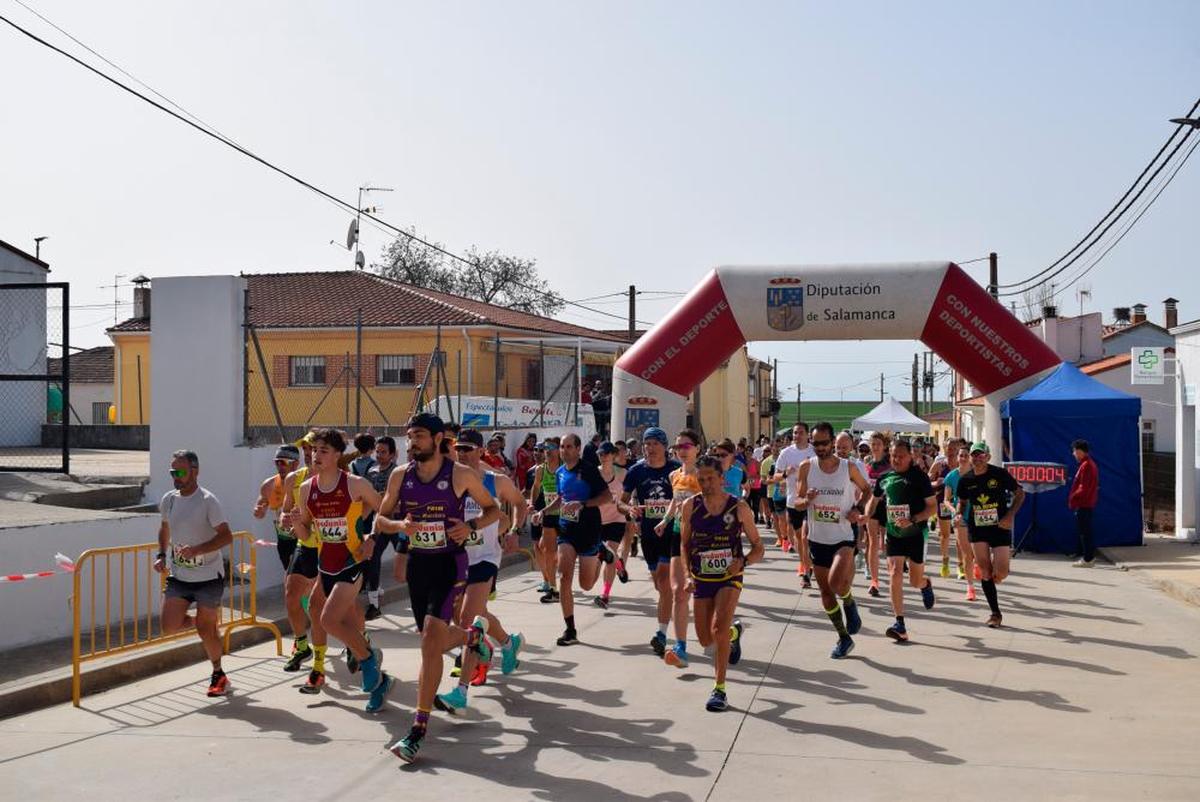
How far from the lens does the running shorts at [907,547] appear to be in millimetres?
11273

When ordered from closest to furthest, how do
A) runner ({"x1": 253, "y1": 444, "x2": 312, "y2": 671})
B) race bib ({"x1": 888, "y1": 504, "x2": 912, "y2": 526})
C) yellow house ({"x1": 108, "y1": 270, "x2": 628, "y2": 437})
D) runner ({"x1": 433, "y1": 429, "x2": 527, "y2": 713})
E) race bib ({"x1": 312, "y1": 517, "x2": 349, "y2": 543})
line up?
runner ({"x1": 433, "y1": 429, "x2": 527, "y2": 713}) < race bib ({"x1": 312, "y1": 517, "x2": 349, "y2": 543}) < runner ({"x1": 253, "y1": 444, "x2": 312, "y2": 671}) < race bib ({"x1": 888, "y1": 504, "x2": 912, "y2": 526}) < yellow house ({"x1": 108, "y1": 270, "x2": 628, "y2": 437})

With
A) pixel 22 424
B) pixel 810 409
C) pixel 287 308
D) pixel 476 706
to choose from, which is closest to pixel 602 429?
pixel 287 308

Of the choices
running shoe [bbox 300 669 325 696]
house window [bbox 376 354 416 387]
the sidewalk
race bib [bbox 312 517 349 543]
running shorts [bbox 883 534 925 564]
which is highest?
house window [bbox 376 354 416 387]

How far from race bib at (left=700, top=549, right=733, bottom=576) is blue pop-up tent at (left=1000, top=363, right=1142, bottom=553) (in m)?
12.4

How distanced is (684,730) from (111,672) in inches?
175

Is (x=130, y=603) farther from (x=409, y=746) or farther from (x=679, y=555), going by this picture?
(x=409, y=746)

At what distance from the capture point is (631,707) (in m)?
8.12

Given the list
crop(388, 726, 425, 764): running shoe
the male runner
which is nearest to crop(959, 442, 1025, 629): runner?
the male runner

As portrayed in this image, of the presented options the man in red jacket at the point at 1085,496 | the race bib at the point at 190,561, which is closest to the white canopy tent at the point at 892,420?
the man in red jacket at the point at 1085,496

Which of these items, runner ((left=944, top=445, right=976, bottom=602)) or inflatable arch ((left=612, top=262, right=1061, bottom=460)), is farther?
inflatable arch ((left=612, top=262, right=1061, bottom=460))

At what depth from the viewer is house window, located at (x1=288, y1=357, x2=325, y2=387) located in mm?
34219

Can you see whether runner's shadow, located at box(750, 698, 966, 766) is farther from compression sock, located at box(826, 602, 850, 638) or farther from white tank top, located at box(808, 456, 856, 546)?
white tank top, located at box(808, 456, 856, 546)

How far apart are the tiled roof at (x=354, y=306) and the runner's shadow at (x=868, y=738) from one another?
85.1 feet

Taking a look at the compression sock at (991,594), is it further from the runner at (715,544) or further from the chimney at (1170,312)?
the chimney at (1170,312)
